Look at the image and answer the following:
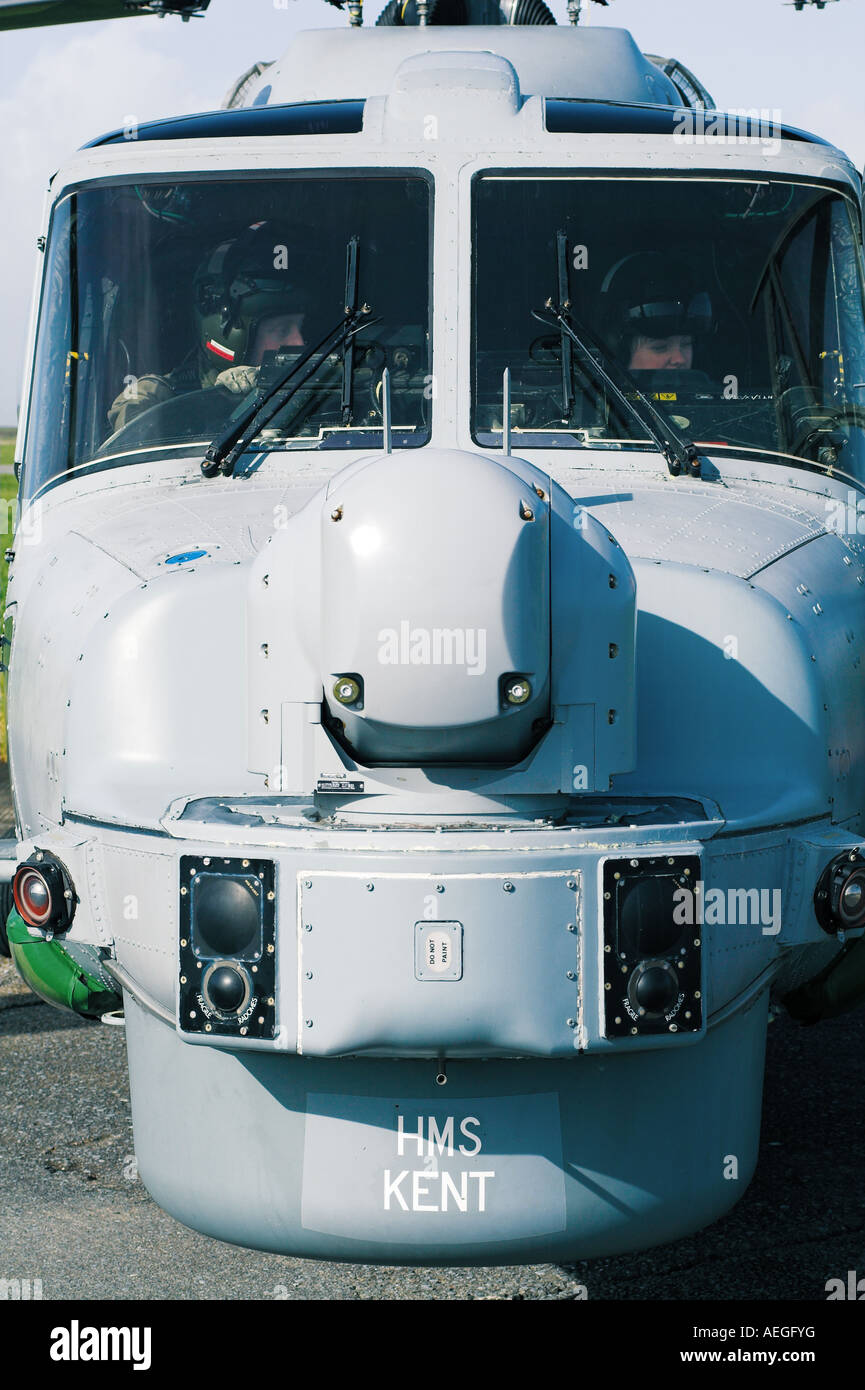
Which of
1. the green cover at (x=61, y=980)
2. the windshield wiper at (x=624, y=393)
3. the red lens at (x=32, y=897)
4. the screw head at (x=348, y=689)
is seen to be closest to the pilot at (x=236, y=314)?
the windshield wiper at (x=624, y=393)

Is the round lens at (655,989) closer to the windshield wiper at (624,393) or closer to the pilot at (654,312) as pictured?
the windshield wiper at (624,393)

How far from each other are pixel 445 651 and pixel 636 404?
1509 millimetres

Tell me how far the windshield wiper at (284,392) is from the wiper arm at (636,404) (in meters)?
0.52

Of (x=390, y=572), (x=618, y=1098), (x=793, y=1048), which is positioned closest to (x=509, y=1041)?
(x=618, y=1098)

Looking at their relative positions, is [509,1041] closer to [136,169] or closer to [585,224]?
[585,224]

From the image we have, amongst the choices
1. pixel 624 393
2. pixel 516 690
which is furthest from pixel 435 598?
pixel 624 393

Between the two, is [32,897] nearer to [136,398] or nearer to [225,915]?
[225,915]

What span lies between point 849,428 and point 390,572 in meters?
2.07

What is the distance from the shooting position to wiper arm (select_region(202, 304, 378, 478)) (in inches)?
149

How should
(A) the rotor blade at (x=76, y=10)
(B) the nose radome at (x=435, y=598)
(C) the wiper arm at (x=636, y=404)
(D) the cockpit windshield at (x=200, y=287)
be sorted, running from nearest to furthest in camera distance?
(B) the nose radome at (x=435, y=598) → (C) the wiper arm at (x=636, y=404) → (D) the cockpit windshield at (x=200, y=287) → (A) the rotor blade at (x=76, y=10)

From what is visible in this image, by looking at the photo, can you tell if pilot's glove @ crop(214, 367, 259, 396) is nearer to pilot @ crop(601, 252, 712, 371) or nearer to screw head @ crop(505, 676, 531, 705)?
pilot @ crop(601, 252, 712, 371)

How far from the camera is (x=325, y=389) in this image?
12.6 ft

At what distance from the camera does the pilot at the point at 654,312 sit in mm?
3959

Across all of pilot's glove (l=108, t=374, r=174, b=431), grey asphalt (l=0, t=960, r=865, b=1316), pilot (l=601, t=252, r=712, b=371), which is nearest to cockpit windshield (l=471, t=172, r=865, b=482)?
pilot (l=601, t=252, r=712, b=371)
